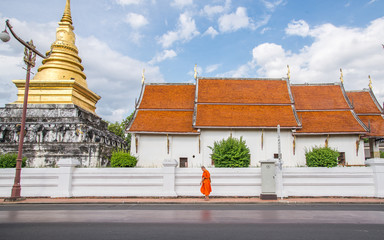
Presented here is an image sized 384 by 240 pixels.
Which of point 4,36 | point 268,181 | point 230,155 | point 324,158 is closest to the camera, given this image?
point 4,36

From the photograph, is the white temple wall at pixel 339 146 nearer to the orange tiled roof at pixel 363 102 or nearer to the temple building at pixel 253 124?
the temple building at pixel 253 124

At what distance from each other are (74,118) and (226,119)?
10697 millimetres

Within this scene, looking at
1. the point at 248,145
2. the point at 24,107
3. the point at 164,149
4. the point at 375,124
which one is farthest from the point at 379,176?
the point at 24,107

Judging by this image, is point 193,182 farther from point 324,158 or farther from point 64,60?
point 64,60

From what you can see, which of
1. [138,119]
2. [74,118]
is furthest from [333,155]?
[74,118]

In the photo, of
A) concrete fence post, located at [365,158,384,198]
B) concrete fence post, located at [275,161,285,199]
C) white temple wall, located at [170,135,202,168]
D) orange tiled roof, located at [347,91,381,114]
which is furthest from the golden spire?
orange tiled roof, located at [347,91,381,114]

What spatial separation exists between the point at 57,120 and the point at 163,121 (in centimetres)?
766

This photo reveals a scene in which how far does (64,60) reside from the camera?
81.5 feet

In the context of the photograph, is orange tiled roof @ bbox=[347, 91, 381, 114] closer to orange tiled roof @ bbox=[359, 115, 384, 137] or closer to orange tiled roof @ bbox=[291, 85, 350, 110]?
orange tiled roof @ bbox=[359, 115, 384, 137]

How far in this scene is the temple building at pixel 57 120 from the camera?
1966cm

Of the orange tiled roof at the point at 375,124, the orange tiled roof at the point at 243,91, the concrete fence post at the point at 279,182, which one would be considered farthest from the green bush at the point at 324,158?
the orange tiled roof at the point at 375,124

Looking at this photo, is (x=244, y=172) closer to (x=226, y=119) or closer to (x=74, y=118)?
(x=226, y=119)

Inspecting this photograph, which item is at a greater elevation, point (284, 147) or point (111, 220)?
point (284, 147)

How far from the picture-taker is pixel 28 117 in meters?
21.1
